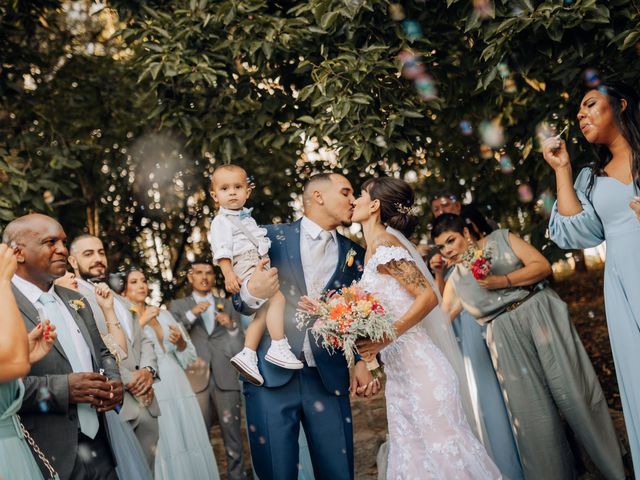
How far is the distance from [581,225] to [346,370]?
68.9 inches

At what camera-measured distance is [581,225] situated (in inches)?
187

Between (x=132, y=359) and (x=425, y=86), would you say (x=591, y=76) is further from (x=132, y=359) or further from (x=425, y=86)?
(x=132, y=359)

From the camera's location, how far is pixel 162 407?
840 cm

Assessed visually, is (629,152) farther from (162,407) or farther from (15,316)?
(162,407)

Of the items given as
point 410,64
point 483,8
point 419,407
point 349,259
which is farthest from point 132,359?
point 483,8

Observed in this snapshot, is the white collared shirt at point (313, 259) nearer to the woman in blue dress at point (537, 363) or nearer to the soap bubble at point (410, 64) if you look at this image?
the woman in blue dress at point (537, 363)

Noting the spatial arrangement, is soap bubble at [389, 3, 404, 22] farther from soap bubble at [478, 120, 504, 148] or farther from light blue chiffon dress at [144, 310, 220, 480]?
light blue chiffon dress at [144, 310, 220, 480]

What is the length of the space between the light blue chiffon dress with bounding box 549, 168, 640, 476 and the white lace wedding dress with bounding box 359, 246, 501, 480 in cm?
92

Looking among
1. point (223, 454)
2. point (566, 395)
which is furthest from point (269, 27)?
point (223, 454)

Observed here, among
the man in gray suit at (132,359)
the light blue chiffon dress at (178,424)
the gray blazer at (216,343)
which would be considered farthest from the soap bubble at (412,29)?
the gray blazer at (216,343)

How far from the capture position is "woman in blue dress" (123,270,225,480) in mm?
8227

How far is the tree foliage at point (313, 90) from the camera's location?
5.95 metres

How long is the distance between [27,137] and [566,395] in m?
6.09

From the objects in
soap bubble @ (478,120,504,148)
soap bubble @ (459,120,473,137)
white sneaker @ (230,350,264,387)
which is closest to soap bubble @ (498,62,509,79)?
white sneaker @ (230,350,264,387)
